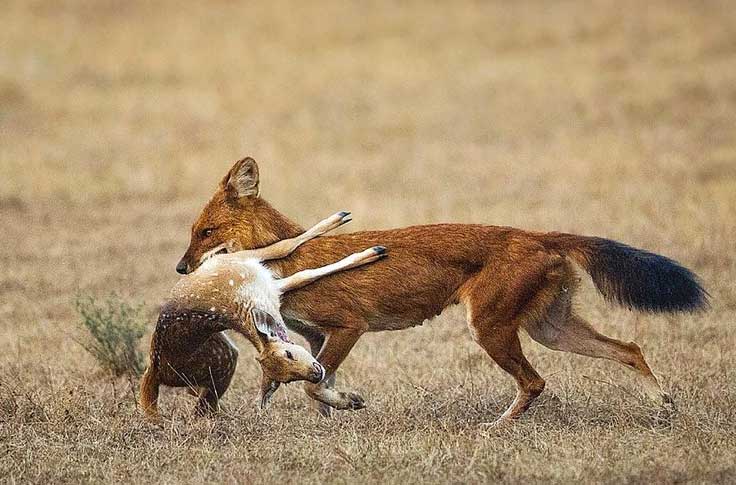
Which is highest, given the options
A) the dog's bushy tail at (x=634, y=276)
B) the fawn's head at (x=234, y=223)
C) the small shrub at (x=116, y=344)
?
the fawn's head at (x=234, y=223)

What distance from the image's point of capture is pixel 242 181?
7.11 meters

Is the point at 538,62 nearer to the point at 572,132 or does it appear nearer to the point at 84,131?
the point at 572,132

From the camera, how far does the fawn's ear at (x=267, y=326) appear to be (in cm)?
639

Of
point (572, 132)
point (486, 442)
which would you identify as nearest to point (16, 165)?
point (572, 132)

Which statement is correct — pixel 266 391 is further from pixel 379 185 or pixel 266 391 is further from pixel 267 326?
pixel 379 185

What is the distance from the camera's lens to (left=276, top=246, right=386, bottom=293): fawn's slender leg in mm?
6645

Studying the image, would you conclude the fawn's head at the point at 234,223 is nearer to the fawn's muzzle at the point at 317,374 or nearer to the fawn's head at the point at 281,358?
the fawn's head at the point at 281,358

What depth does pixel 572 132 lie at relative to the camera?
1778 cm

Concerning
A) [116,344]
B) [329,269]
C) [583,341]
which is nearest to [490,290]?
[583,341]

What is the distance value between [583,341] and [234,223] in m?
2.05

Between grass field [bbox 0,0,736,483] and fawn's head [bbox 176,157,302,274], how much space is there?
933 mm

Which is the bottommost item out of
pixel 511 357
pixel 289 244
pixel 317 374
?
pixel 511 357

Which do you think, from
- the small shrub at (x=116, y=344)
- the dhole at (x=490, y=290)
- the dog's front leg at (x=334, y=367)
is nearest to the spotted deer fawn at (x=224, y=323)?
the dhole at (x=490, y=290)

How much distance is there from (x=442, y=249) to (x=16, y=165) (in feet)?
36.6
